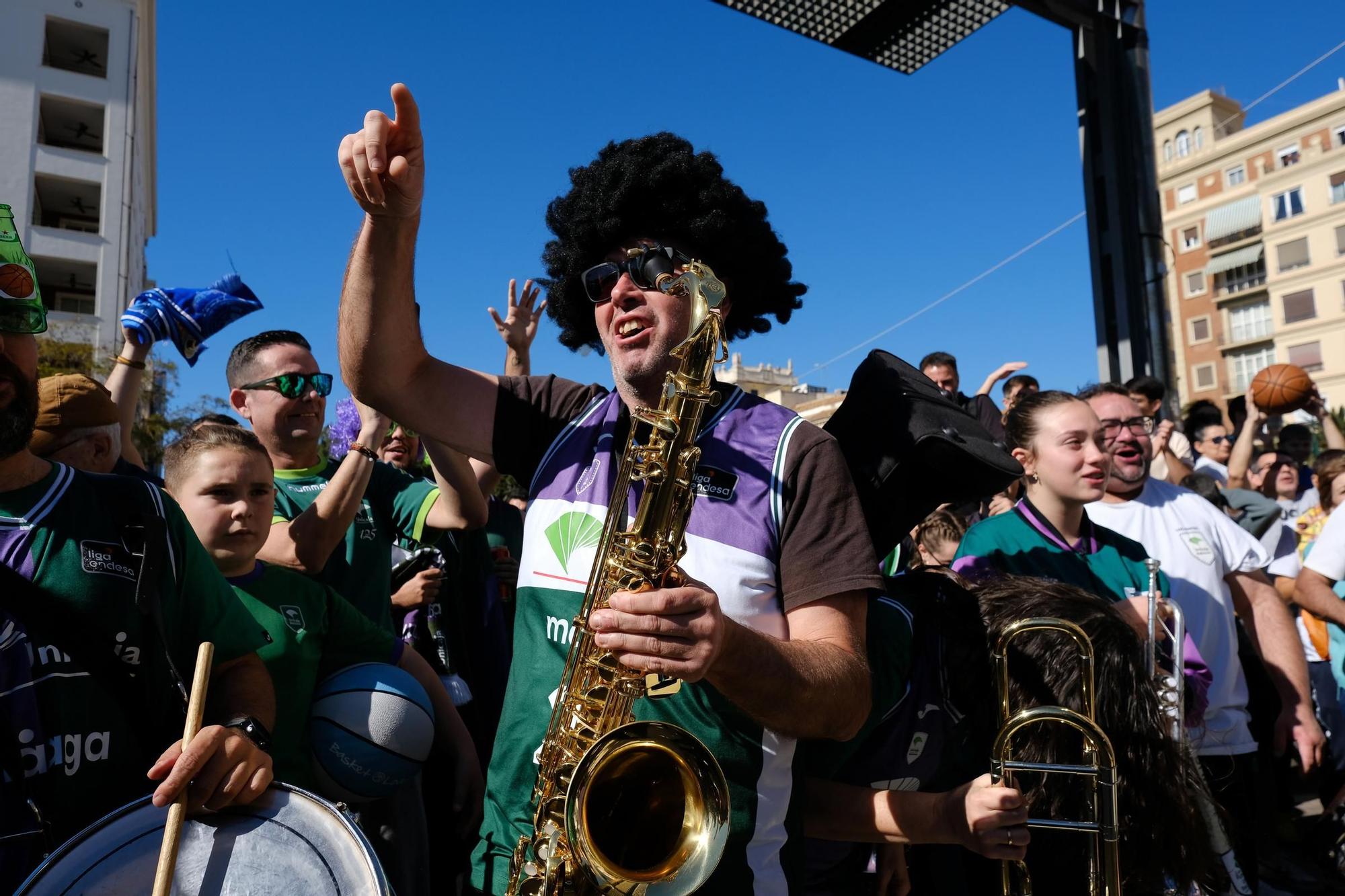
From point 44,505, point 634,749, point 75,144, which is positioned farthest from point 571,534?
point 75,144

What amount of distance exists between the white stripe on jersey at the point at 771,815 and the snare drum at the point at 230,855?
78 centimetres

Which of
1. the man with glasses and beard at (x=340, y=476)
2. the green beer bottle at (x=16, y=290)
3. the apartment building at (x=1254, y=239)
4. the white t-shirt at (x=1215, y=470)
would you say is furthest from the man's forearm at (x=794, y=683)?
the apartment building at (x=1254, y=239)

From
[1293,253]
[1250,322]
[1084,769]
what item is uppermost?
[1293,253]

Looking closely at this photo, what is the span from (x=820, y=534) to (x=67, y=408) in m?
2.97

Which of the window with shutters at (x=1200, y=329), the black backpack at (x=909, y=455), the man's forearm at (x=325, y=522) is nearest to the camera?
the black backpack at (x=909, y=455)

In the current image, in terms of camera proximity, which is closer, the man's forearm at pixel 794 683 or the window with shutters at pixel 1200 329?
the man's forearm at pixel 794 683

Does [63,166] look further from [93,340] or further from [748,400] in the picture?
[748,400]

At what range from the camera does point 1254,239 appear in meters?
54.9

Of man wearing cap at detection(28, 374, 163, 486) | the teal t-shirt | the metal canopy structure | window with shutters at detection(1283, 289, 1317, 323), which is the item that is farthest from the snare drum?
window with shutters at detection(1283, 289, 1317, 323)

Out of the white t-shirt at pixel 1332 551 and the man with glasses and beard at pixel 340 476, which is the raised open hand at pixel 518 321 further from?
the white t-shirt at pixel 1332 551

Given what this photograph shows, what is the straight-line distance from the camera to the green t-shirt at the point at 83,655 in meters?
1.84

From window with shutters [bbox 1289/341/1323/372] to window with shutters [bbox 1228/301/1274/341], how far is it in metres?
2.50

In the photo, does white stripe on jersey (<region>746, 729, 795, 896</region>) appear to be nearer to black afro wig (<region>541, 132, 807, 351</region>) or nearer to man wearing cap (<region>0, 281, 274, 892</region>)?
man wearing cap (<region>0, 281, 274, 892</region>)

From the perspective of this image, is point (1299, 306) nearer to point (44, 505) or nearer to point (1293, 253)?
point (1293, 253)
